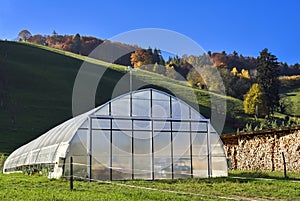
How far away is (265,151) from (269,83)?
140 feet

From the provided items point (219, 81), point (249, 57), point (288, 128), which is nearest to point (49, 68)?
point (219, 81)

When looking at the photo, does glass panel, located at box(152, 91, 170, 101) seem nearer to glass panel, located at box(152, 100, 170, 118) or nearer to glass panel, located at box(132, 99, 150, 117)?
glass panel, located at box(152, 100, 170, 118)

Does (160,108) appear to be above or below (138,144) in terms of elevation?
above

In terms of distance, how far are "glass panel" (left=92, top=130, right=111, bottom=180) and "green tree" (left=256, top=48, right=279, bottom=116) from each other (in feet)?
172

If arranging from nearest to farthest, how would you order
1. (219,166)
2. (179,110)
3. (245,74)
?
(219,166) → (179,110) → (245,74)

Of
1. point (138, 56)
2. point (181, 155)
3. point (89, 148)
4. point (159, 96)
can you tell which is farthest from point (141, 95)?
point (138, 56)

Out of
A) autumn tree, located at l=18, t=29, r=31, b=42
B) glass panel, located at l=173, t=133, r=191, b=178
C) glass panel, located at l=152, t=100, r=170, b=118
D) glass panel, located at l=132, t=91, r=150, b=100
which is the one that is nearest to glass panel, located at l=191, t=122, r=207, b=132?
glass panel, located at l=173, t=133, r=191, b=178

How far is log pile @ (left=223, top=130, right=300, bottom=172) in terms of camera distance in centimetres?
2636

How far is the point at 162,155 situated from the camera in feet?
72.3

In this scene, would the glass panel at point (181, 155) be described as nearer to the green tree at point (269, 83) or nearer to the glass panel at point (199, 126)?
the glass panel at point (199, 126)

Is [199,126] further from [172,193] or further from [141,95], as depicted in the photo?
[172,193]

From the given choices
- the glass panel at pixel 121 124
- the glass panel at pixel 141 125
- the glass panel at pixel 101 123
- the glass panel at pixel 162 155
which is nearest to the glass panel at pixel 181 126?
the glass panel at pixel 162 155

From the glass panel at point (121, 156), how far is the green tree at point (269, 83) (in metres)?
51.5

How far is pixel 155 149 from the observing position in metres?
22.0
